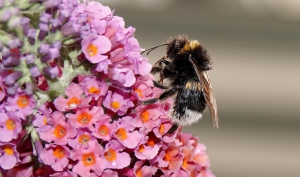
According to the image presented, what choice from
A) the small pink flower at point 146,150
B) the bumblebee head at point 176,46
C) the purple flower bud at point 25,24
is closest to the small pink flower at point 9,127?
the purple flower bud at point 25,24

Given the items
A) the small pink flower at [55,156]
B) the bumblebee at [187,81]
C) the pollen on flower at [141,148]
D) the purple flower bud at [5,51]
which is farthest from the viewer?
the bumblebee at [187,81]

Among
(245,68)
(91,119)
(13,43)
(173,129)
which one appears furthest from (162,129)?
(245,68)

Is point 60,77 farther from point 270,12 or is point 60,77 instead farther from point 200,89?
point 270,12

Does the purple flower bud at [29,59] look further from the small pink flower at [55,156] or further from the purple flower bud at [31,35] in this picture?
the small pink flower at [55,156]

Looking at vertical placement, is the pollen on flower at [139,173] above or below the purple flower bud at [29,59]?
below

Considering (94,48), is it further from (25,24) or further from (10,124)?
(10,124)

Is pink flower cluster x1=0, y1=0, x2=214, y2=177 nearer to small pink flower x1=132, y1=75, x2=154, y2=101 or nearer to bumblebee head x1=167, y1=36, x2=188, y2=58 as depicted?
small pink flower x1=132, y1=75, x2=154, y2=101

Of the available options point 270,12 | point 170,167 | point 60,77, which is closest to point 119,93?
point 60,77

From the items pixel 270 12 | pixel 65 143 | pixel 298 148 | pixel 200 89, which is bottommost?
pixel 65 143
